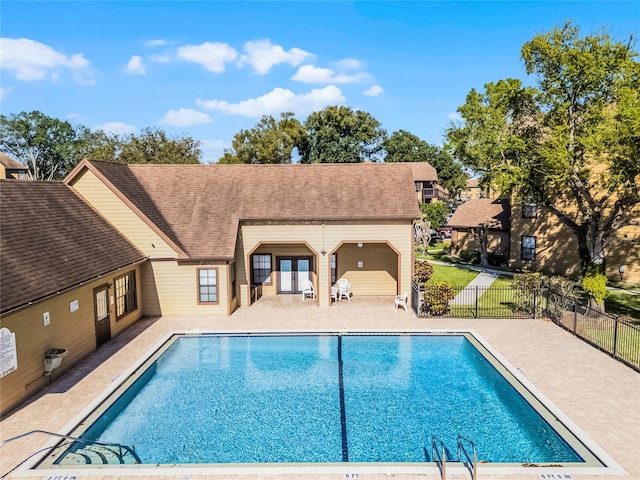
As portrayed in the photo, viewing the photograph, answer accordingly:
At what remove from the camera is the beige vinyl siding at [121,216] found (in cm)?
1864

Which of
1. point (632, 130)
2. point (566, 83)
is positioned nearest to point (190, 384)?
point (632, 130)

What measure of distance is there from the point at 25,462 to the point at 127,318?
9454 mm

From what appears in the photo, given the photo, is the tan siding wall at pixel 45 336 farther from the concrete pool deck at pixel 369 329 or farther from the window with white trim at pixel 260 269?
the window with white trim at pixel 260 269

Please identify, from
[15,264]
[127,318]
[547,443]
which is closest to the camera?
[547,443]

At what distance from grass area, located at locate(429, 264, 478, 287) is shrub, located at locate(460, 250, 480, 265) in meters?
3.58

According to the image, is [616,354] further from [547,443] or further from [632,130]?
[632,130]

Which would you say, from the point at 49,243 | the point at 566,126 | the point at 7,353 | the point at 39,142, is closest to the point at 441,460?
the point at 7,353

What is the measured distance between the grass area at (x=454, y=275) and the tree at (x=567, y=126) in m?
7.10

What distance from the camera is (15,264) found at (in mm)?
11891

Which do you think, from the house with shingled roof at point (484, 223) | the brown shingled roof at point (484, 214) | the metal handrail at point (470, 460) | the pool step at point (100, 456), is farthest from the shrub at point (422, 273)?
the pool step at point (100, 456)

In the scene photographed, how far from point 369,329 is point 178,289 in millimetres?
8688

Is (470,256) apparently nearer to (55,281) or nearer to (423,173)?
(55,281)

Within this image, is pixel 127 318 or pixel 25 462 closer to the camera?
pixel 25 462

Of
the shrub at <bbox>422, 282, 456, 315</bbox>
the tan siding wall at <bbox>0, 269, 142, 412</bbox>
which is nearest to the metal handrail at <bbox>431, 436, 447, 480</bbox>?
the shrub at <bbox>422, 282, 456, 315</bbox>
